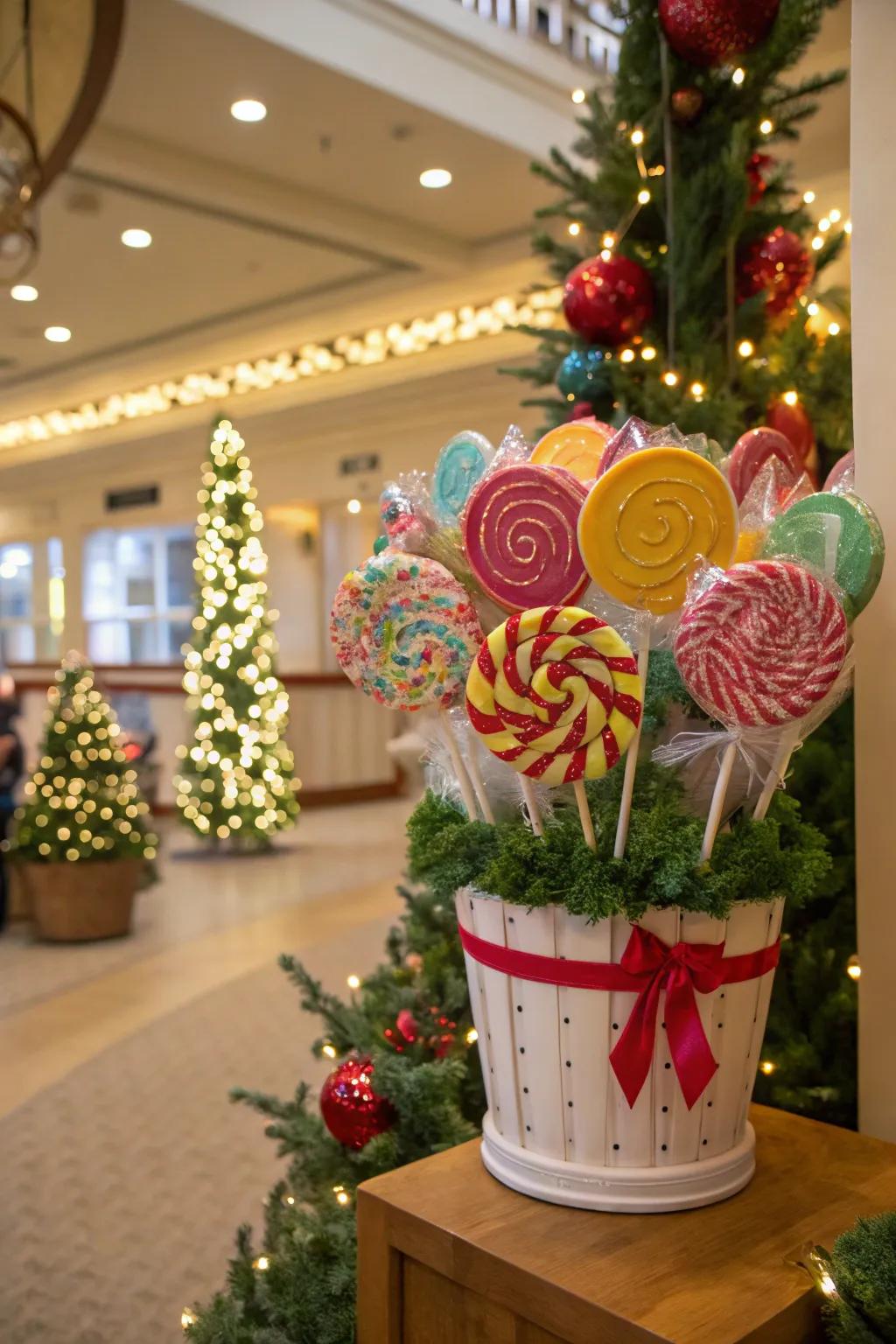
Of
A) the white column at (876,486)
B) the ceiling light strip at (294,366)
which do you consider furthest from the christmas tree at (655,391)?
the ceiling light strip at (294,366)

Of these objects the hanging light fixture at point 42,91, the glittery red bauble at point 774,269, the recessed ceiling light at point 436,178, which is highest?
the recessed ceiling light at point 436,178

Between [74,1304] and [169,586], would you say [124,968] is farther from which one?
[169,586]

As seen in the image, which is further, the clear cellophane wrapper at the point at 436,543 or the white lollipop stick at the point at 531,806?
the clear cellophane wrapper at the point at 436,543

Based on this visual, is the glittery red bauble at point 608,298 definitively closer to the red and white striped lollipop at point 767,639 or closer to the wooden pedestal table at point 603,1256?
the red and white striped lollipop at point 767,639

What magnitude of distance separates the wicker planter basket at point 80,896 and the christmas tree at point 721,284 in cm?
408

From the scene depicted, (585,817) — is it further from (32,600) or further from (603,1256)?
(32,600)

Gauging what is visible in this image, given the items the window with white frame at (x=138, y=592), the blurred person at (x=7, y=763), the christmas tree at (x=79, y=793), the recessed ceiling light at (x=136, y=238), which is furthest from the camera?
the window with white frame at (x=138, y=592)

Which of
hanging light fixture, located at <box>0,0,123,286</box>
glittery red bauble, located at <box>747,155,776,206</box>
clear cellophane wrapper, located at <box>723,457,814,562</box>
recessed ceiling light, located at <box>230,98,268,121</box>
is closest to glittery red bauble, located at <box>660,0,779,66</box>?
glittery red bauble, located at <box>747,155,776,206</box>

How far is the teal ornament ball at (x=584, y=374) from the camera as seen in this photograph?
211 cm

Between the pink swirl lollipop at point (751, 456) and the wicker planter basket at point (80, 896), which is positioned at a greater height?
the pink swirl lollipop at point (751, 456)

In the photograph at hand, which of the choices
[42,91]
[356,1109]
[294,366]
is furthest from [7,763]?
[294,366]

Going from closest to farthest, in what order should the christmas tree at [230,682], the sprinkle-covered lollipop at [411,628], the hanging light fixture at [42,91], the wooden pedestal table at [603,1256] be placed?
the wooden pedestal table at [603,1256] < the sprinkle-covered lollipop at [411,628] < the hanging light fixture at [42,91] < the christmas tree at [230,682]

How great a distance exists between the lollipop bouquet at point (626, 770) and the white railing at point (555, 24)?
5.43m

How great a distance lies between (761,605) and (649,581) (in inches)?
4.7
